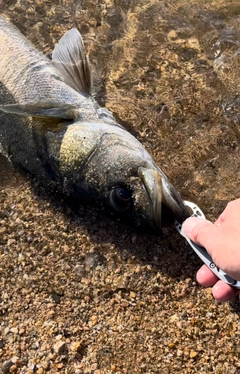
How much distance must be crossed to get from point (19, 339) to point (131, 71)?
303 centimetres

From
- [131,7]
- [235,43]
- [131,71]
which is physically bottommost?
[131,71]

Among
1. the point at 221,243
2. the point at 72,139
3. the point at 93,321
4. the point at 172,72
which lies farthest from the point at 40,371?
the point at 172,72

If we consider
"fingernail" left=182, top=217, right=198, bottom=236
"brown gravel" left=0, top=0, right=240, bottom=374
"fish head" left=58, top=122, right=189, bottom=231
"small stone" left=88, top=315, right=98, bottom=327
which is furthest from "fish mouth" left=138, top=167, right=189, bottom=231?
"small stone" left=88, top=315, right=98, bottom=327

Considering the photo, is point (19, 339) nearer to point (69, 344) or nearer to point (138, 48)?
point (69, 344)

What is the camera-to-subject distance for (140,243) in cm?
404

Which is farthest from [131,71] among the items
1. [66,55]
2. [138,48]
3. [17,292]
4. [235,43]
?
[17,292]

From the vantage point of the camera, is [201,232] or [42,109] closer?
[201,232]

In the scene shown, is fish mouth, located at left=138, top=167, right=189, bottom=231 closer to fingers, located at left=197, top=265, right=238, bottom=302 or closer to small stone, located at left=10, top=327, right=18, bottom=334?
fingers, located at left=197, top=265, right=238, bottom=302

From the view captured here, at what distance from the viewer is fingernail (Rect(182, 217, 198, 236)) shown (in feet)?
11.6

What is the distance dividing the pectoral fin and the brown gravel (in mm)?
777

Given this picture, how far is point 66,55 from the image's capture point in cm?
476

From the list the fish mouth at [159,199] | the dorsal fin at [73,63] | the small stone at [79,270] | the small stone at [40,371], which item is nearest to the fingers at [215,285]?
the fish mouth at [159,199]

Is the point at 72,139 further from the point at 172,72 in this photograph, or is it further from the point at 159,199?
the point at 172,72

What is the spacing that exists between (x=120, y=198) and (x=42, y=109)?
1.08m
